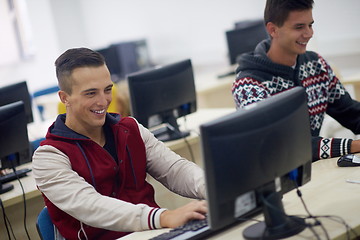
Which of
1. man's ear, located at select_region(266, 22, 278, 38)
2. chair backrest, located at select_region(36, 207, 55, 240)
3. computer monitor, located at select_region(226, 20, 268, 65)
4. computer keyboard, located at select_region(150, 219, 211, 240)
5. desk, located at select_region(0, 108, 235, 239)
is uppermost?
man's ear, located at select_region(266, 22, 278, 38)

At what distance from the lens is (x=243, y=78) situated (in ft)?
8.57

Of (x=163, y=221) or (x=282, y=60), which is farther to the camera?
(x=282, y=60)

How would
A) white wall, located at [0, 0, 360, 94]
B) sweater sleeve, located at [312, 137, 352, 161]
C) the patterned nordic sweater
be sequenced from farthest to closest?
white wall, located at [0, 0, 360, 94] < the patterned nordic sweater < sweater sleeve, located at [312, 137, 352, 161]

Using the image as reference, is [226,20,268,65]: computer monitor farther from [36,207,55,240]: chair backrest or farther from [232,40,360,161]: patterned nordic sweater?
[36,207,55,240]: chair backrest

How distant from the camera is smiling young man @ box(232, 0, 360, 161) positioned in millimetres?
2508

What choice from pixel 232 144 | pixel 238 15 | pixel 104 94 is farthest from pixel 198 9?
pixel 232 144

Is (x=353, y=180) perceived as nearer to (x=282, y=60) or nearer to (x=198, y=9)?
(x=282, y=60)

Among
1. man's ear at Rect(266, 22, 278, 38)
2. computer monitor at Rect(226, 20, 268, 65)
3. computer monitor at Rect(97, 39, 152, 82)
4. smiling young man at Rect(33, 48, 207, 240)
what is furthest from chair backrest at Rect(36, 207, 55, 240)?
computer monitor at Rect(97, 39, 152, 82)

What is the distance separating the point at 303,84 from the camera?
8.61 ft

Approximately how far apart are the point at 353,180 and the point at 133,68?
16.2 feet

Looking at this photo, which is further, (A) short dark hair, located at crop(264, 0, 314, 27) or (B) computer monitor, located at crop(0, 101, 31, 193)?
(B) computer monitor, located at crop(0, 101, 31, 193)

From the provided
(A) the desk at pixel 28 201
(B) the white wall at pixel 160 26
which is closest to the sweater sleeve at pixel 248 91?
(A) the desk at pixel 28 201

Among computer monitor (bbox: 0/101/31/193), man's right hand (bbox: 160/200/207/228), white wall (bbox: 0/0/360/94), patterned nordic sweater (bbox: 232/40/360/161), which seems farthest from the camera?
white wall (bbox: 0/0/360/94)

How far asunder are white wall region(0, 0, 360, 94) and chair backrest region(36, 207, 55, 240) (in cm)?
343
